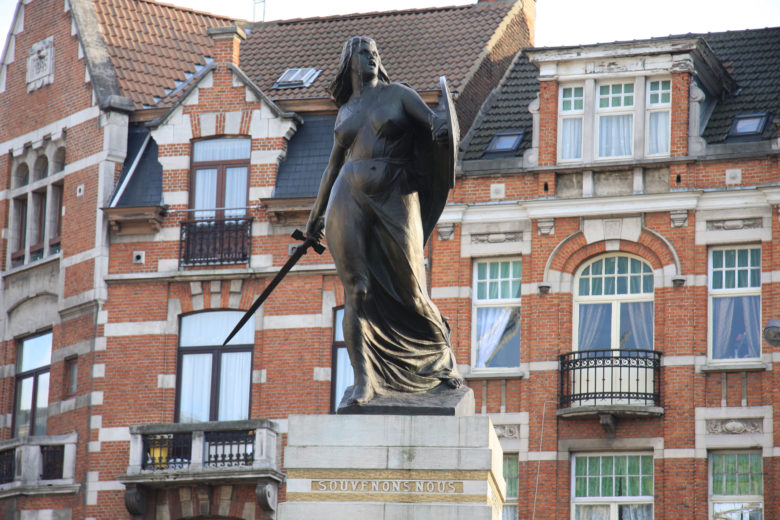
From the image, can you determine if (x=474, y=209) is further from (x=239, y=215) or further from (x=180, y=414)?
(x=180, y=414)

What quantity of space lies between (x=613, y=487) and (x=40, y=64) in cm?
1394

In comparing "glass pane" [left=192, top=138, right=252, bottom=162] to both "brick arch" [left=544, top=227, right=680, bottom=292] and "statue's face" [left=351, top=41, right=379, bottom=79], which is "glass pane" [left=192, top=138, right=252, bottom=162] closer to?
"brick arch" [left=544, top=227, right=680, bottom=292]

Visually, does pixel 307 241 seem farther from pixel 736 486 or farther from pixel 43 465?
pixel 43 465

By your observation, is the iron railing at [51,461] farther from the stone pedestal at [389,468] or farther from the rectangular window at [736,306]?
the stone pedestal at [389,468]

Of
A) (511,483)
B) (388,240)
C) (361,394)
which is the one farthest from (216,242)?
(361,394)

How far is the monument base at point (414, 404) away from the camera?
11.8 metres

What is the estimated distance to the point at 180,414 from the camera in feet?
102

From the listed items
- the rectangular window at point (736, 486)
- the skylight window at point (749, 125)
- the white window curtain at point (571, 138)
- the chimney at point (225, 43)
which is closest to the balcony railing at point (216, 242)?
the chimney at point (225, 43)

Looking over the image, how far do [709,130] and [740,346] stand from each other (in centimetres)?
368

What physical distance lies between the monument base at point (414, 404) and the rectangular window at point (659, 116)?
58.8ft

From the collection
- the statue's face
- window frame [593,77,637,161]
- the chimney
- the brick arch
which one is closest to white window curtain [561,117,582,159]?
window frame [593,77,637,161]

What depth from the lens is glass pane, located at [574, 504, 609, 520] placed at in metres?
28.3

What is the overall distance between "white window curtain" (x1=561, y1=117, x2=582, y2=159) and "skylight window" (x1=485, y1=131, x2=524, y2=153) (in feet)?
3.25

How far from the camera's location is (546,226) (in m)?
29.5
